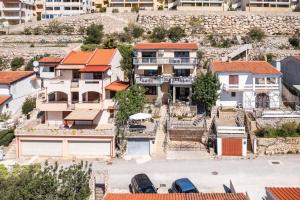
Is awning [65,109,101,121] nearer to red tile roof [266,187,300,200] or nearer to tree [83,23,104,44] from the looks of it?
red tile roof [266,187,300,200]

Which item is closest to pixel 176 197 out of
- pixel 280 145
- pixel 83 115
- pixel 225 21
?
pixel 280 145

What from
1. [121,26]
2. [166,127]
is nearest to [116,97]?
[166,127]

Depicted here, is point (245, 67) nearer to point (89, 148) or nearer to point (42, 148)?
point (89, 148)

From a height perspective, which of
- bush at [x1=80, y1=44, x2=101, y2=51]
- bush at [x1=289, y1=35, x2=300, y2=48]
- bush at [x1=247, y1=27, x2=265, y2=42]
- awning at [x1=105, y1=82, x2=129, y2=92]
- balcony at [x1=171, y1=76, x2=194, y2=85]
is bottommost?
awning at [x1=105, y1=82, x2=129, y2=92]

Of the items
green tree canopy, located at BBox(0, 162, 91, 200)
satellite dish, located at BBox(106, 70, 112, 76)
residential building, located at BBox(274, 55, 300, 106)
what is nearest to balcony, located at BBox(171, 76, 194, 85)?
satellite dish, located at BBox(106, 70, 112, 76)

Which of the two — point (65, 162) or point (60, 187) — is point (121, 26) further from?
point (60, 187)

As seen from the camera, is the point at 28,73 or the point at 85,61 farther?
the point at 28,73
